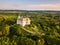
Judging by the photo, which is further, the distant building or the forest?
the distant building

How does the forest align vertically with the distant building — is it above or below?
below

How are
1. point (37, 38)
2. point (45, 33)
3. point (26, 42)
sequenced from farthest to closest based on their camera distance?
point (45, 33) < point (37, 38) < point (26, 42)

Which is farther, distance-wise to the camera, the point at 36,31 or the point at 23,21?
the point at 23,21

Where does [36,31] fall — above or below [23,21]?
below

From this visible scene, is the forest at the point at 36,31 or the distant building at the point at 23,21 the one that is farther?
the distant building at the point at 23,21

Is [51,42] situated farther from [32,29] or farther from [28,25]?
[28,25]

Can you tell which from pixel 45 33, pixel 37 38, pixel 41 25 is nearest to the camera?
pixel 37 38

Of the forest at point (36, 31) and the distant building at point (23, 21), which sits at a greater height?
the distant building at point (23, 21)

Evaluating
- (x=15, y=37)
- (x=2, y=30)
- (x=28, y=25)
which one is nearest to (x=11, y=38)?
(x=15, y=37)
